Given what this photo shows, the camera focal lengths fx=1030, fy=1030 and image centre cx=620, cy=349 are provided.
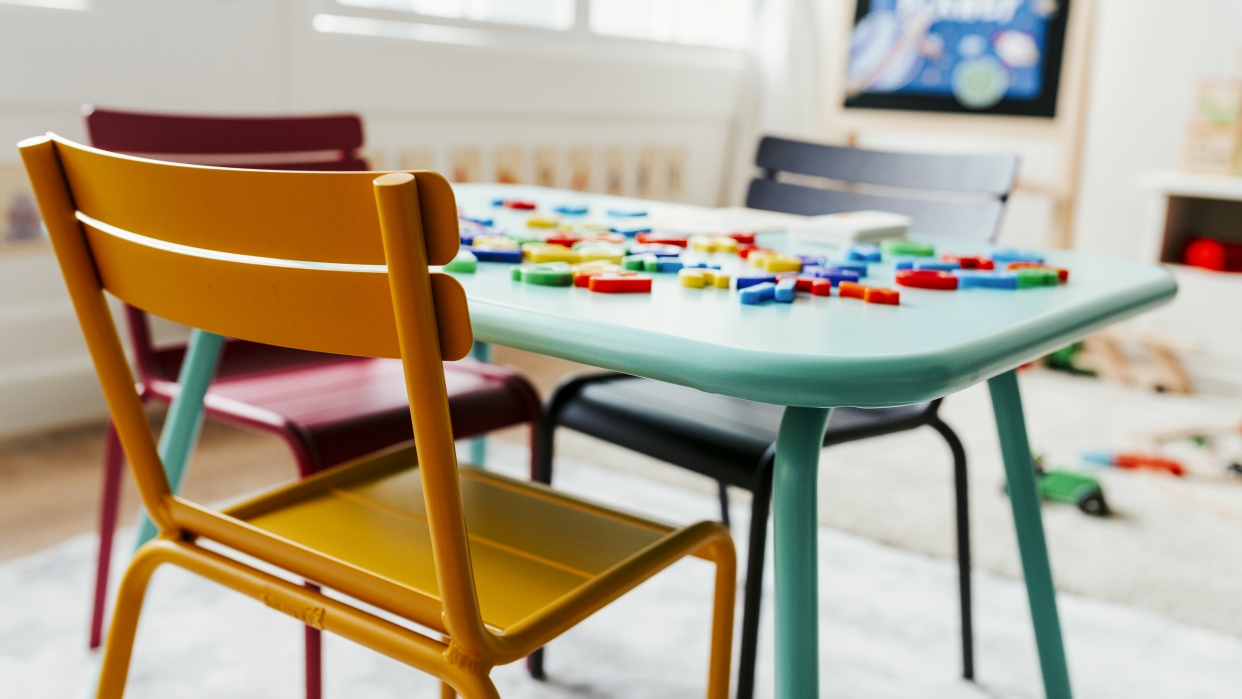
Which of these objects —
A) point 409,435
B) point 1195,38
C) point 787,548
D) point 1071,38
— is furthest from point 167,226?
point 1195,38

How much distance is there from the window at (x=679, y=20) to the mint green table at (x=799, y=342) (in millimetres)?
2605

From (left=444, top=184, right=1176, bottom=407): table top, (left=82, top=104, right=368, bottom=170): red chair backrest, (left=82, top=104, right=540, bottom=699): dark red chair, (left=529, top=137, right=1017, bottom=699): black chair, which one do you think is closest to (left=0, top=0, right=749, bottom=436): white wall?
(left=82, top=104, right=368, bottom=170): red chair backrest

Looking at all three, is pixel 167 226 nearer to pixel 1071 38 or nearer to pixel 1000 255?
pixel 1000 255

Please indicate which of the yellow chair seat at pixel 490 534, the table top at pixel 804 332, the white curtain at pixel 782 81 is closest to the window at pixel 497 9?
the white curtain at pixel 782 81

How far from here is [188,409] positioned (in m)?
1.16

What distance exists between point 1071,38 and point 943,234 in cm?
183

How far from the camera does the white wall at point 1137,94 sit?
323cm

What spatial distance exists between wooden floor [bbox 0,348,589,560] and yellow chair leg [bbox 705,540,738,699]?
1.25m

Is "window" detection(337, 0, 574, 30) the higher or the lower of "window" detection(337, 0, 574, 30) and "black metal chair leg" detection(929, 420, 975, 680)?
the higher

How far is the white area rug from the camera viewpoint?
131 centimetres

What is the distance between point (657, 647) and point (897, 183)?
31.0 inches

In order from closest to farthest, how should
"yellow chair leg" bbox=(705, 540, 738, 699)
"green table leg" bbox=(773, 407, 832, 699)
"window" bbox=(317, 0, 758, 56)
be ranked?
"green table leg" bbox=(773, 407, 832, 699) → "yellow chair leg" bbox=(705, 540, 738, 699) → "window" bbox=(317, 0, 758, 56)

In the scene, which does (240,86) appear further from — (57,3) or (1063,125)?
(1063,125)

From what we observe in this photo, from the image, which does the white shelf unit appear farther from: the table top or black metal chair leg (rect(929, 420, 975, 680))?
the table top
